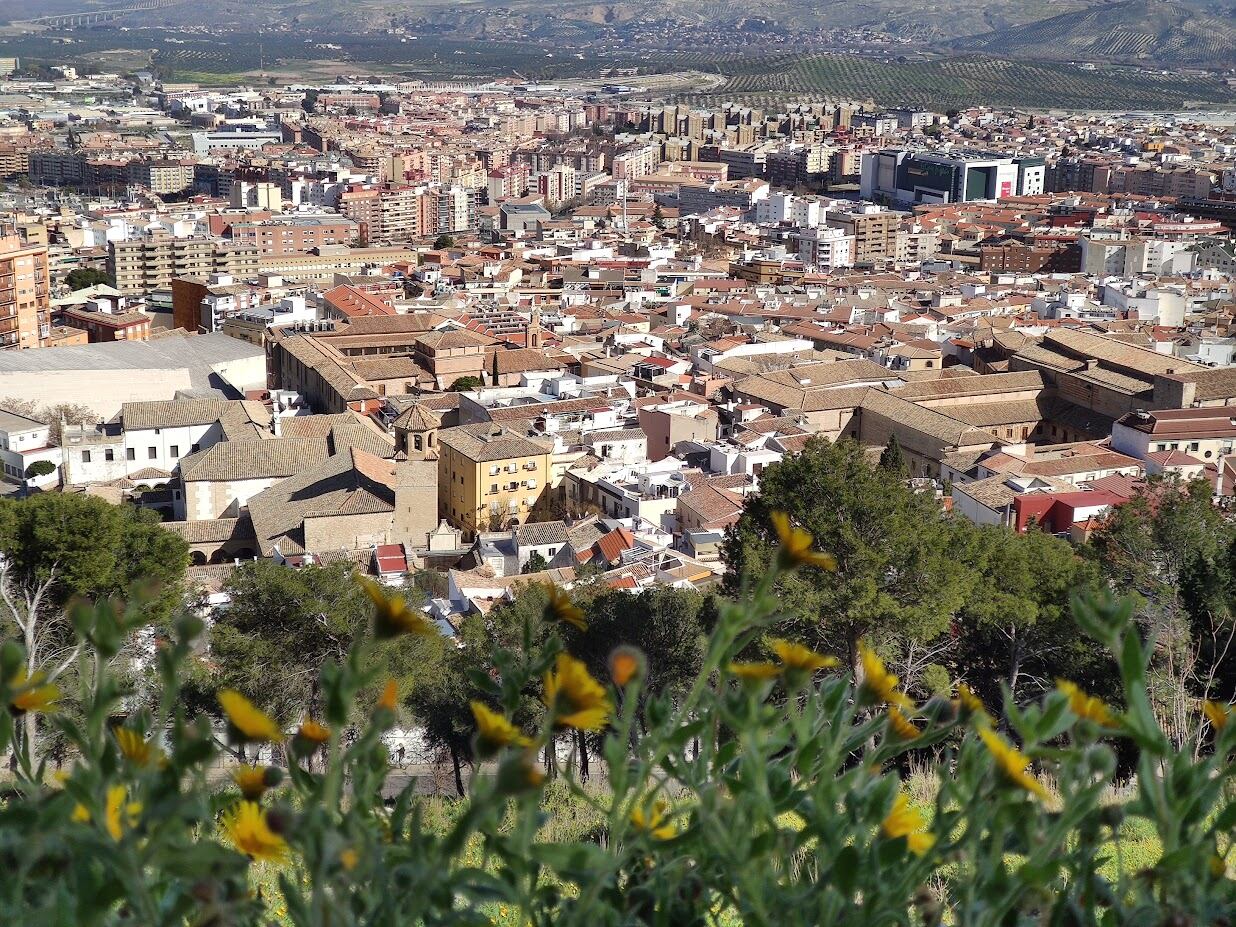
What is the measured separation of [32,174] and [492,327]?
103 feet

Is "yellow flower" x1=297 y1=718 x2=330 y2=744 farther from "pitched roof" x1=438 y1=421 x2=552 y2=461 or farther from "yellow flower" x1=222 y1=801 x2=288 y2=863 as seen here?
"pitched roof" x1=438 y1=421 x2=552 y2=461

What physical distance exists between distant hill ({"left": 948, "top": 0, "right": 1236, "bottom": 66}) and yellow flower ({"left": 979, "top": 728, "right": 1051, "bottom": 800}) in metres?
94.0

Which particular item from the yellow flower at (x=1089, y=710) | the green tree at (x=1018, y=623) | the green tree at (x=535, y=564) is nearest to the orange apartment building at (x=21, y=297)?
the green tree at (x=535, y=564)

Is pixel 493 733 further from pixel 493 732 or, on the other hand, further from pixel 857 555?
pixel 857 555

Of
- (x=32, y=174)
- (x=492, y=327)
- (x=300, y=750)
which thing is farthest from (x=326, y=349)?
(x=32, y=174)

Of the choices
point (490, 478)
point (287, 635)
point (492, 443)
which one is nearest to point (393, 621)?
point (287, 635)

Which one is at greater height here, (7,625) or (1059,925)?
(1059,925)

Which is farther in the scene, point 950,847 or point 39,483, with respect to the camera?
point 39,483

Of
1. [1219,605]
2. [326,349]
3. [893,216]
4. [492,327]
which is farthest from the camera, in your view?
[893,216]

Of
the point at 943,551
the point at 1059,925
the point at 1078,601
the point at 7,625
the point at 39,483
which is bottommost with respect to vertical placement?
the point at 39,483

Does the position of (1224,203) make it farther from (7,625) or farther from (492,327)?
(7,625)

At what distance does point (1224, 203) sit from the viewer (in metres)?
36.6

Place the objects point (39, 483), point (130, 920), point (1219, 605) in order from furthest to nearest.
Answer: point (39, 483)
point (1219, 605)
point (130, 920)

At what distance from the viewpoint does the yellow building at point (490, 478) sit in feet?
39.7
